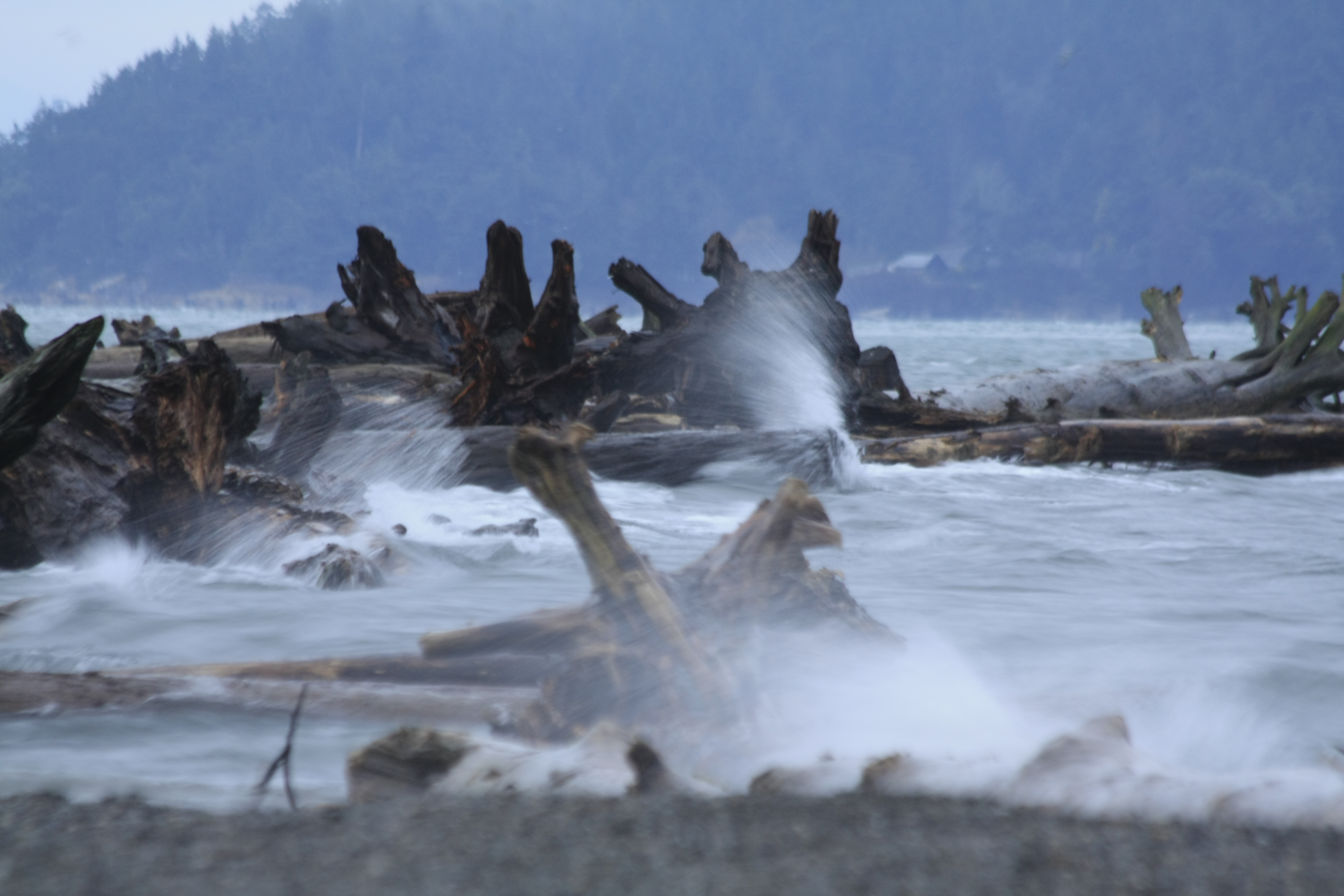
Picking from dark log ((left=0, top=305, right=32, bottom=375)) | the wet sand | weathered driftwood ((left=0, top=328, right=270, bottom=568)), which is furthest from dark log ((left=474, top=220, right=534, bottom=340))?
the wet sand

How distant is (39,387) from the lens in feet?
7.28

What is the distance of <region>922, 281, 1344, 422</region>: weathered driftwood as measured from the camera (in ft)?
28.8

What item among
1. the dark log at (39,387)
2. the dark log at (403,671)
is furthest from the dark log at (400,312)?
the dark log at (403,671)

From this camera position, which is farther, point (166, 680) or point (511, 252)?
point (511, 252)

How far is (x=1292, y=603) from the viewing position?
3506mm

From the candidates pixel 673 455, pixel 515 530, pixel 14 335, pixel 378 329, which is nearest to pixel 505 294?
pixel 673 455

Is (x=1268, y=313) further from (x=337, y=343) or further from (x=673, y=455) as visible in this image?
(x=337, y=343)

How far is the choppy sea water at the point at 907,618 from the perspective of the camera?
1925mm

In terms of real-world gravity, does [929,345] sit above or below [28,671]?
above

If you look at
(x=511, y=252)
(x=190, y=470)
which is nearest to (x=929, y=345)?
(x=511, y=252)

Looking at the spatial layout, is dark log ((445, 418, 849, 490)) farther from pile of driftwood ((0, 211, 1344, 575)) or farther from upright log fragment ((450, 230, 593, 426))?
upright log fragment ((450, 230, 593, 426))

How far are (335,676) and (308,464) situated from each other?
120 inches

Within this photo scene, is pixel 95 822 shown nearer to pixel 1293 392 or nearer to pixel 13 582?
pixel 13 582

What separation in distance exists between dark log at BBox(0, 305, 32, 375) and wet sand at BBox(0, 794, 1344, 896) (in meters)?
4.12
